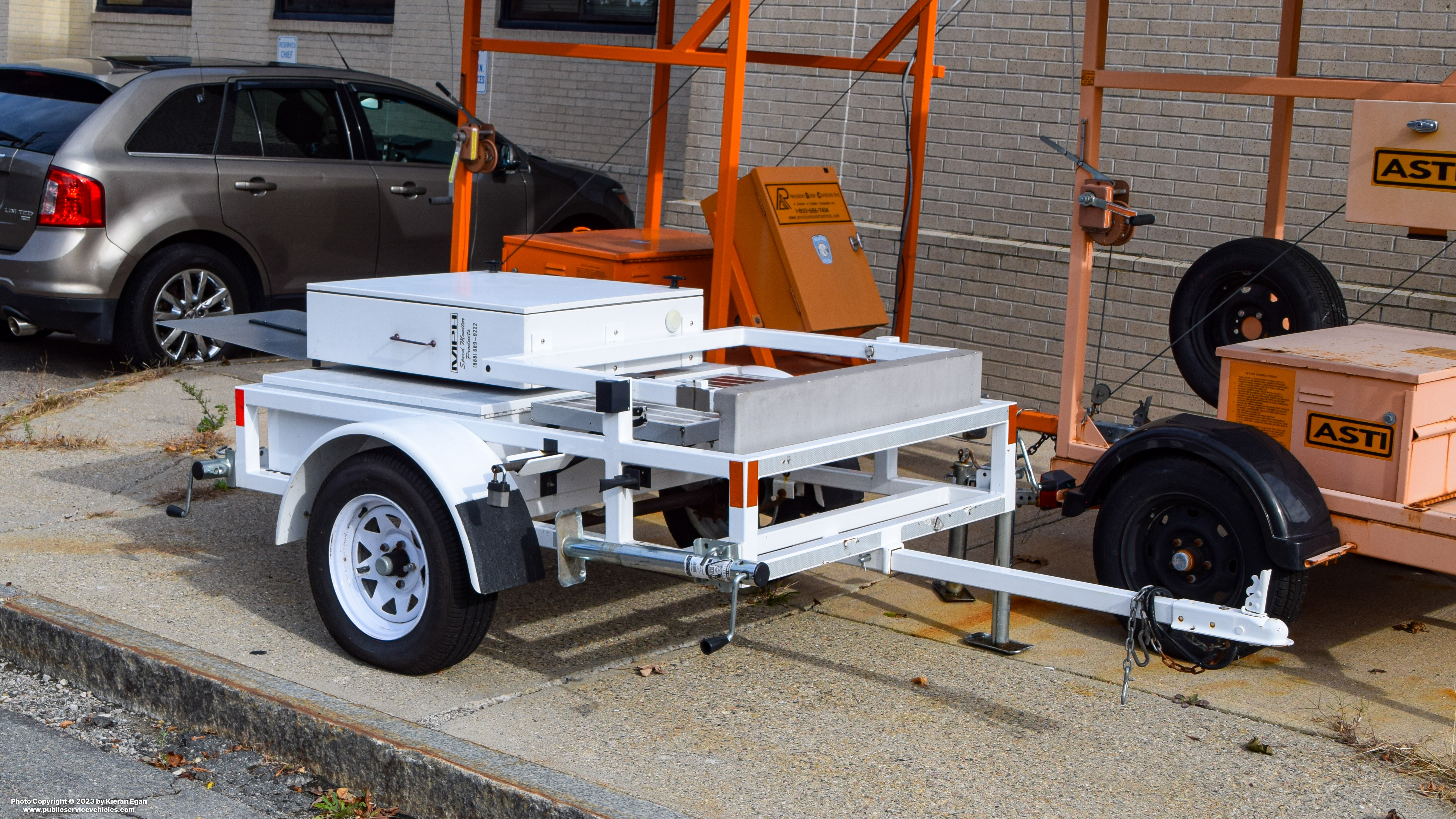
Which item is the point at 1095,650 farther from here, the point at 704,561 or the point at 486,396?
the point at 486,396

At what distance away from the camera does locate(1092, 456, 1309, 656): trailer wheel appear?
4.82 m

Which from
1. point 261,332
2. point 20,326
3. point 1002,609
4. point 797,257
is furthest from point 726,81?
point 20,326

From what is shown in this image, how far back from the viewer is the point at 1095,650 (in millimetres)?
5125

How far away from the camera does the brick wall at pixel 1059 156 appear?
303 inches

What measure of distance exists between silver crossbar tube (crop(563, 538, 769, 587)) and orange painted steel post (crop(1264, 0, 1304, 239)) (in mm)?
3525

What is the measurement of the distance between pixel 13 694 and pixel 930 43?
4900mm

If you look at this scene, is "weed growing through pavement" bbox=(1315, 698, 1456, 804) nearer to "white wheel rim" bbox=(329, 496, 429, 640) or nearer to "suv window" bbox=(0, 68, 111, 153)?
"white wheel rim" bbox=(329, 496, 429, 640)

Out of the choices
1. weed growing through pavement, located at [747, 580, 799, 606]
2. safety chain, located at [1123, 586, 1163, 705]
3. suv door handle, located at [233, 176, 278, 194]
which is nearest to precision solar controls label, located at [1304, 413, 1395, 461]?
safety chain, located at [1123, 586, 1163, 705]

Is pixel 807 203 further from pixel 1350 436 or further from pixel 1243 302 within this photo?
pixel 1350 436

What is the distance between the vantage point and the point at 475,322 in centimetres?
480

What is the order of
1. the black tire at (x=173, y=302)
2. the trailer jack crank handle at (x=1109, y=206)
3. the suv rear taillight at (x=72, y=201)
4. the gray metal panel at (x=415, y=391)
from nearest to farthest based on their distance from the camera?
the gray metal panel at (x=415, y=391) < the trailer jack crank handle at (x=1109, y=206) < the suv rear taillight at (x=72, y=201) < the black tire at (x=173, y=302)

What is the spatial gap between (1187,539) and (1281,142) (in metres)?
2.23

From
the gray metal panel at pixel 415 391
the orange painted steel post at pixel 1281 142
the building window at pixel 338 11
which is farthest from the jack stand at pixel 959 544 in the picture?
the building window at pixel 338 11

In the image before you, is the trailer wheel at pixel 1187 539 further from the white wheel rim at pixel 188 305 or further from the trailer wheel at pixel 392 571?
the white wheel rim at pixel 188 305
